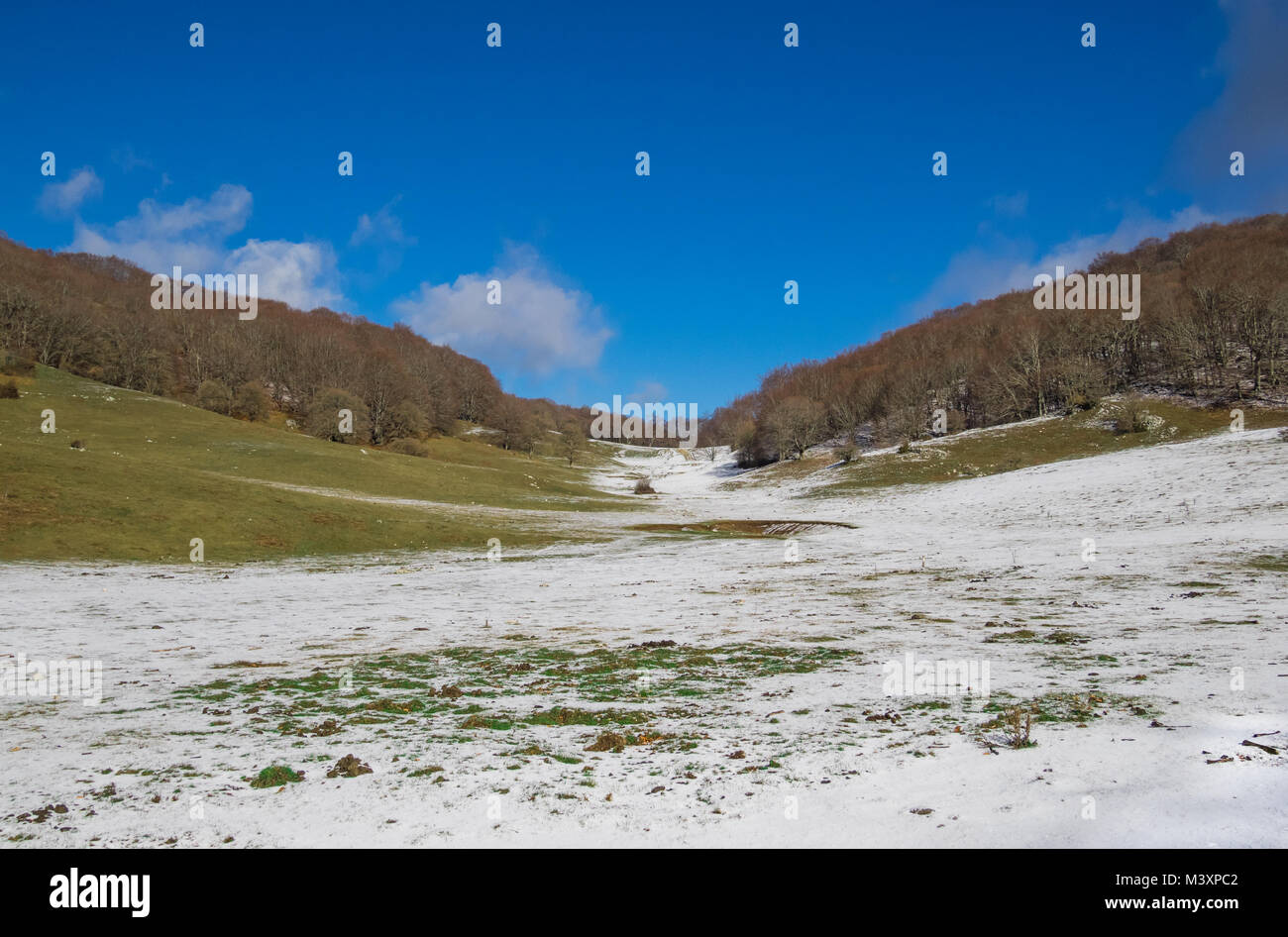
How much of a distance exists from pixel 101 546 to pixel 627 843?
33.8 metres

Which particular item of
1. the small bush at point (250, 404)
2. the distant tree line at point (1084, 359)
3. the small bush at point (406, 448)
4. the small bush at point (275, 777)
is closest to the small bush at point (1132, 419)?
the distant tree line at point (1084, 359)

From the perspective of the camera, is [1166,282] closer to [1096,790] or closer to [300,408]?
[1096,790]

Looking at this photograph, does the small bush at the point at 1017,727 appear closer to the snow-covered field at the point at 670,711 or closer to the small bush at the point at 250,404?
the snow-covered field at the point at 670,711

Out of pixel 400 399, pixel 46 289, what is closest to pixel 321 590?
pixel 400 399

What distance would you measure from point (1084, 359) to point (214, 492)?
10198 centimetres

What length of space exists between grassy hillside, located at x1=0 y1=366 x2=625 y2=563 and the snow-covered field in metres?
8.20

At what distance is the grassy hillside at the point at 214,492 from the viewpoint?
29984 millimetres

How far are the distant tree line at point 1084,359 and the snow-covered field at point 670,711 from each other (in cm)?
7378

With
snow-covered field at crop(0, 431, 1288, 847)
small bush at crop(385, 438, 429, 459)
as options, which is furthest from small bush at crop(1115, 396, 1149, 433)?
small bush at crop(385, 438, 429, 459)

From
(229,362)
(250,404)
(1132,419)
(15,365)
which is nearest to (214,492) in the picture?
(15,365)

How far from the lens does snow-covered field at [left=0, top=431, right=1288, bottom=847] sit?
5258 millimetres

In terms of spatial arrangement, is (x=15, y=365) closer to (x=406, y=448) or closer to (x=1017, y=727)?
(x=406, y=448)

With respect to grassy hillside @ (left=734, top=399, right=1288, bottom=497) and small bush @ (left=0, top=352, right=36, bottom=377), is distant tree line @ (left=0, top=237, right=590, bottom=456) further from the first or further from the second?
grassy hillside @ (left=734, top=399, right=1288, bottom=497)
